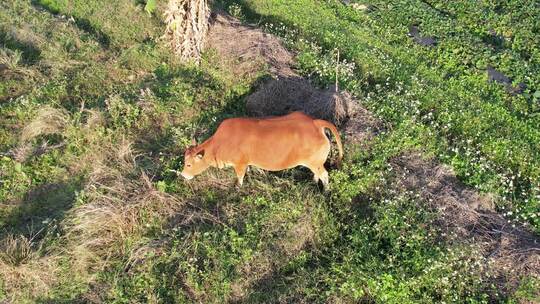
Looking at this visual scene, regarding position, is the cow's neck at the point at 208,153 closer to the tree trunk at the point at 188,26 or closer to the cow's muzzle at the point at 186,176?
the cow's muzzle at the point at 186,176

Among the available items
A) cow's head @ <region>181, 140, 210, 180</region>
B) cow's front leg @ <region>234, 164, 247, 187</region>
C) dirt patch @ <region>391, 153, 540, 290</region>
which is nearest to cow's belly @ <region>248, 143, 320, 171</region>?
cow's front leg @ <region>234, 164, 247, 187</region>

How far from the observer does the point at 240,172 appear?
267 inches

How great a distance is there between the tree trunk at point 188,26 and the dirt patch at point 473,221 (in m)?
5.23

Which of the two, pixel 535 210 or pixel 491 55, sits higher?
pixel 491 55

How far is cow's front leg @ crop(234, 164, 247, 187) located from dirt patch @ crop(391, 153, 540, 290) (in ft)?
8.11

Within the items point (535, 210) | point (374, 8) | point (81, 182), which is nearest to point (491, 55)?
point (374, 8)

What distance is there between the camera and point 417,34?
12594mm

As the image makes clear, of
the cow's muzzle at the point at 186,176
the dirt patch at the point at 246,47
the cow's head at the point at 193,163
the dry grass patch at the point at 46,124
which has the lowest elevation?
the dry grass patch at the point at 46,124

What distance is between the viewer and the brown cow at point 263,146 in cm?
648

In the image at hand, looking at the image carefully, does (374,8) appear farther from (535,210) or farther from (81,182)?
(81,182)

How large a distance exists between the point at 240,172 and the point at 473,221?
11.9 feet

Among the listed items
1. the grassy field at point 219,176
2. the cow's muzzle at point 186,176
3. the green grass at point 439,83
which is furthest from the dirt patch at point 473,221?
the cow's muzzle at point 186,176

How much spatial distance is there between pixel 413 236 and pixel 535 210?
2.50 m

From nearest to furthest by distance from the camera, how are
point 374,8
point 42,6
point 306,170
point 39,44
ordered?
point 306,170, point 39,44, point 42,6, point 374,8
